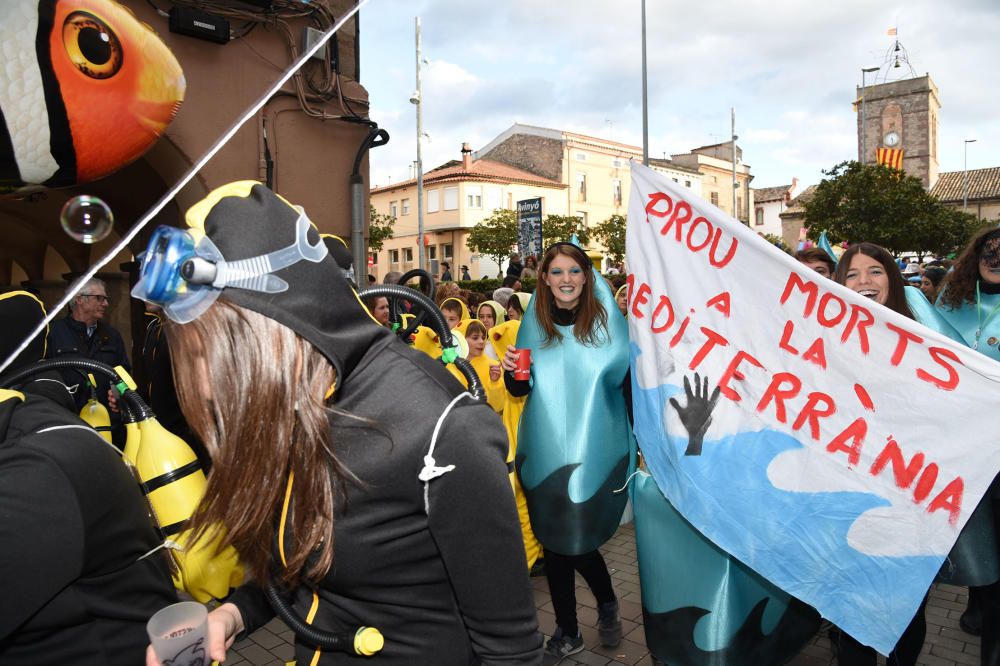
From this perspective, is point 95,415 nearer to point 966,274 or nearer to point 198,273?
point 198,273

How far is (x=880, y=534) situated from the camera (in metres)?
2.20

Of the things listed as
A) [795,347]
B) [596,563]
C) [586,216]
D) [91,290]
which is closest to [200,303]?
[795,347]

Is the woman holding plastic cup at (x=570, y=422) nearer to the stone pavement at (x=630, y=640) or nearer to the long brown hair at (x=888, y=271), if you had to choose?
the stone pavement at (x=630, y=640)

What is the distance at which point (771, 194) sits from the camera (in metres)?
66.2

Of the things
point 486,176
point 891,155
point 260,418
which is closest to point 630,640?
point 260,418

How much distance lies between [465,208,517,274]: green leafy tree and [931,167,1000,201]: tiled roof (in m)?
34.1

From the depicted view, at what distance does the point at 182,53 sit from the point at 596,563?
567cm

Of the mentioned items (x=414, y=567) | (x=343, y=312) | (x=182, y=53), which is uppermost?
(x=182, y=53)

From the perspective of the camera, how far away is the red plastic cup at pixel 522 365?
313 centimetres

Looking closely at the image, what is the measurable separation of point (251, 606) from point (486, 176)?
40.8 meters

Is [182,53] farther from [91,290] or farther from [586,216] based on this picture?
[586,216]

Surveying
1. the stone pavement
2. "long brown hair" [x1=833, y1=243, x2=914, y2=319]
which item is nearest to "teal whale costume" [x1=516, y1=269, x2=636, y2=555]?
the stone pavement

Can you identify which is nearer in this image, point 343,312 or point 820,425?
Answer: point 343,312

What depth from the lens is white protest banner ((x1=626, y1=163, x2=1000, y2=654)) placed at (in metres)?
2.15
